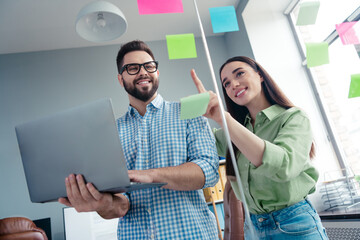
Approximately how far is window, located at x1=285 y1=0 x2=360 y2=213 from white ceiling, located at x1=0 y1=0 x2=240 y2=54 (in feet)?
3.22

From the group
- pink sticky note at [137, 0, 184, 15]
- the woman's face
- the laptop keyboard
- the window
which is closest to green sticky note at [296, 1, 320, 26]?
the woman's face

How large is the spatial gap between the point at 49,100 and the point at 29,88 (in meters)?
0.27

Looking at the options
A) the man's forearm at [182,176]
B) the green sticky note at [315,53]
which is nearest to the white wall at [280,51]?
the green sticky note at [315,53]

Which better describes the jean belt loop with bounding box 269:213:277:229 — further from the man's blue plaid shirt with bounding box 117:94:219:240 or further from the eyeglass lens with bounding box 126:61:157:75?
the eyeglass lens with bounding box 126:61:157:75

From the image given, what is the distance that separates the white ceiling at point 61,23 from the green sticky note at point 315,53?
6.98 ft

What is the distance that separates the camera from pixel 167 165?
1018 mm

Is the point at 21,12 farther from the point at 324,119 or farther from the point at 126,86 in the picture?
the point at 324,119

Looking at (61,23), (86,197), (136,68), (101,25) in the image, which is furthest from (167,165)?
(61,23)

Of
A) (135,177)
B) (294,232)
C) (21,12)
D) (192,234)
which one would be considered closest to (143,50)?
(135,177)

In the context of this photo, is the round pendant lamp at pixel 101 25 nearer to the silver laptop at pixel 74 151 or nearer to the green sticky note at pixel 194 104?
the silver laptop at pixel 74 151

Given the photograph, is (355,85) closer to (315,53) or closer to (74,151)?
(315,53)

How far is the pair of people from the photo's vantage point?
0.82m

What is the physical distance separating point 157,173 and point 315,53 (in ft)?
2.38

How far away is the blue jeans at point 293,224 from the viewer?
921mm
